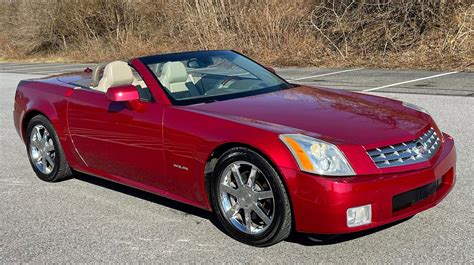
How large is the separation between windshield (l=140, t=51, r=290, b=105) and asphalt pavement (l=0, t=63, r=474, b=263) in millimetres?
985

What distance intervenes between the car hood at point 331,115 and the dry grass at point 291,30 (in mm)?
10805

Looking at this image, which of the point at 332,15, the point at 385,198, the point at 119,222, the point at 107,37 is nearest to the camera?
the point at 385,198

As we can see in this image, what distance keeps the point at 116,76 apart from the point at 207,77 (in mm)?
880

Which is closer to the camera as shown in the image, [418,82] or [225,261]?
[225,261]

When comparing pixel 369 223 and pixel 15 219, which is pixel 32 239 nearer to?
pixel 15 219

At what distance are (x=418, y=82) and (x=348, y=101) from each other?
8.23 meters

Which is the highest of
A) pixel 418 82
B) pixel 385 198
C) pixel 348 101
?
pixel 348 101

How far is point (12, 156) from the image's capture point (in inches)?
288

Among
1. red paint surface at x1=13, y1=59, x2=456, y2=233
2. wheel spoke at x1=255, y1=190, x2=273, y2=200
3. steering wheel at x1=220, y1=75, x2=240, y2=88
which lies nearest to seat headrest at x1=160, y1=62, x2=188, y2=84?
red paint surface at x1=13, y1=59, x2=456, y2=233

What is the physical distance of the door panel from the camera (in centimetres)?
455

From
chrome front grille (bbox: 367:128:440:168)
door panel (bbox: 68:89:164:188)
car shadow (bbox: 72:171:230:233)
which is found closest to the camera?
chrome front grille (bbox: 367:128:440:168)

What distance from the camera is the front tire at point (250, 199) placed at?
3740mm

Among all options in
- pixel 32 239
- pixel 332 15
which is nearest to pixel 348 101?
pixel 32 239

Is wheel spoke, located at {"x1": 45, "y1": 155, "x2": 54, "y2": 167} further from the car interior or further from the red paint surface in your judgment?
the car interior
